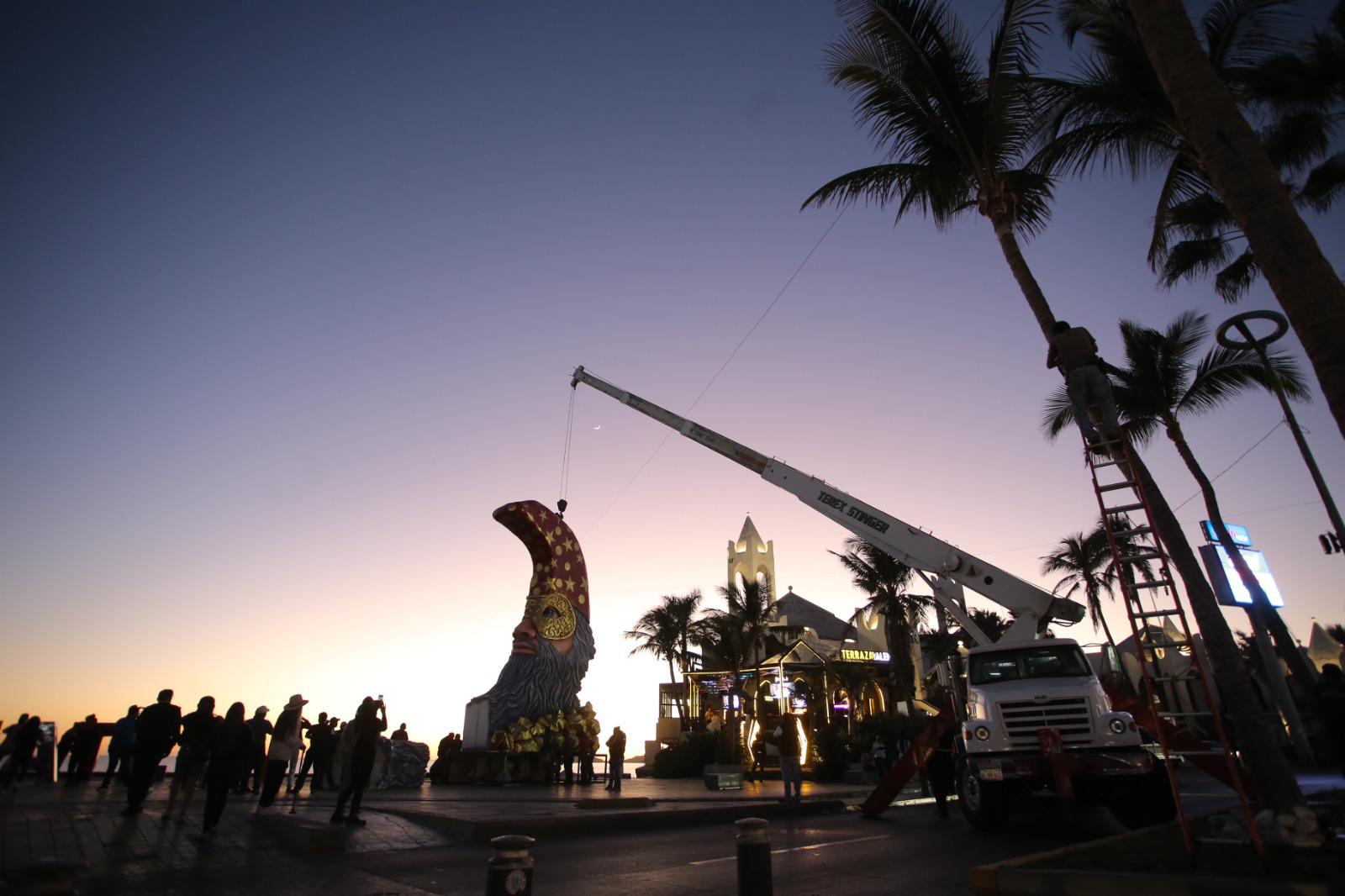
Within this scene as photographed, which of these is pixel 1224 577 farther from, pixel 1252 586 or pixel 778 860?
pixel 778 860

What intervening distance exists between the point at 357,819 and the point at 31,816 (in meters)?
4.57

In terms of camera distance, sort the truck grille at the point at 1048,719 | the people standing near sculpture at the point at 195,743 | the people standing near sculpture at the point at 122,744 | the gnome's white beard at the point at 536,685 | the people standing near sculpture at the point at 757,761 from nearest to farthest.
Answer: the truck grille at the point at 1048,719 < the people standing near sculpture at the point at 195,743 < the people standing near sculpture at the point at 122,744 < the gnome's white beard at the point at 536,685 < the people standing near sculpture at the point at 757,761

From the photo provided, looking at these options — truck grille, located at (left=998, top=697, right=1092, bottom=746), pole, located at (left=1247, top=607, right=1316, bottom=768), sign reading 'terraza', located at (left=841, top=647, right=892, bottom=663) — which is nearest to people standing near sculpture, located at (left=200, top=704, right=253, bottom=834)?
truck grille, located at (left=998, top=697, right=1092, bottom=746)

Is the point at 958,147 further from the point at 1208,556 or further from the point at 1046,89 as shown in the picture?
the point at 1208,556

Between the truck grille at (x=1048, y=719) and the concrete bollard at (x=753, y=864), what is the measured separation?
6.88 m

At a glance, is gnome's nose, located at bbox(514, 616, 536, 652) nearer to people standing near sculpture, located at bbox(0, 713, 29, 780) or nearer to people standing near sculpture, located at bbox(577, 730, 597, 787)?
people standing near sculpture, located at bbox(577, 730, 597, 787)

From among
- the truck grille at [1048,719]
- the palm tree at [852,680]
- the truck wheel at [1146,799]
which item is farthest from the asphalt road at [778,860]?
the palm tree at [852,680]

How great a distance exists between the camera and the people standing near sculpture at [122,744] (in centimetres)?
1669

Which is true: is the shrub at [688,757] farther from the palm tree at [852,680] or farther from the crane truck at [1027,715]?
the crane truck at [1027,715]

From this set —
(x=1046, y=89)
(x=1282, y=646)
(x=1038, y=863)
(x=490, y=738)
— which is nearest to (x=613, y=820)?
(x=1038, y=863)

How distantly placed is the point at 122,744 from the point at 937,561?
1890 cm

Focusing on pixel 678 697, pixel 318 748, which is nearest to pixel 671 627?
pixel 678 697

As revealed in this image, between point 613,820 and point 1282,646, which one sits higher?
point 1282,646

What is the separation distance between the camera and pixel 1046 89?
484 inches
